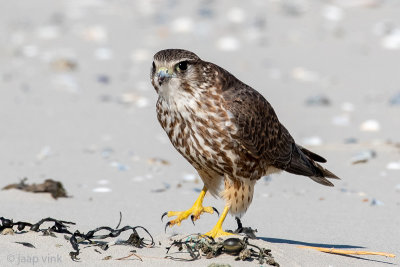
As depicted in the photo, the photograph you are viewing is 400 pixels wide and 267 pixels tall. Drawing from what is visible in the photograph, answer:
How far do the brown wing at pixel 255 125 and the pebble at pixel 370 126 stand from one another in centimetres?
396

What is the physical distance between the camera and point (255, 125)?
6.49 metres

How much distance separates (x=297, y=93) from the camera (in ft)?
41.0

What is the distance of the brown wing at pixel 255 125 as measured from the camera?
6316 millimetres

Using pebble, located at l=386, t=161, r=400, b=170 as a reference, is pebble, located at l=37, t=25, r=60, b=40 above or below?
above

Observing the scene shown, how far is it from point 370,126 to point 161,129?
2719 mm

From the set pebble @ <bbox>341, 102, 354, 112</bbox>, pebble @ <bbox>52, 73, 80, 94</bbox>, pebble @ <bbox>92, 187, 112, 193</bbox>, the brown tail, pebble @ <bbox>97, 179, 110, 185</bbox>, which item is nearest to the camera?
the brown tail

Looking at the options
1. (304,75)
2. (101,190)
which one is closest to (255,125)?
(101,190)

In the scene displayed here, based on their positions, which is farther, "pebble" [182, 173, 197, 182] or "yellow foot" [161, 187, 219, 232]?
"pebble" [182, 173, 197, 182]

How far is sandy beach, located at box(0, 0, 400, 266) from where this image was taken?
6809mm

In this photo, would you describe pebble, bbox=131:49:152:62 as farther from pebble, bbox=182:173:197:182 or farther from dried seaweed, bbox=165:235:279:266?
dried seaweed, bbox=165:235:279:266

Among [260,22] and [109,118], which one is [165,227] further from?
[260,22]

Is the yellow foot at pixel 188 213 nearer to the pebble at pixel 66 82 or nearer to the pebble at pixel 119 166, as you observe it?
the pebble at pixel 119 166

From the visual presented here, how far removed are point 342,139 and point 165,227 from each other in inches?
178

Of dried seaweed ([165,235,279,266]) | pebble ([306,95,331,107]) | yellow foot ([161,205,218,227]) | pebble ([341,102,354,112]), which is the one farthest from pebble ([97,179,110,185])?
pebble ([341,102,354,112])
